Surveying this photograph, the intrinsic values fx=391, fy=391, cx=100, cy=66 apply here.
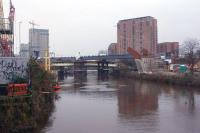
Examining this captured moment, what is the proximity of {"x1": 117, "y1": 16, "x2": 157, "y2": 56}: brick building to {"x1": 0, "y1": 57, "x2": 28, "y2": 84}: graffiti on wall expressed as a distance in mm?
73840

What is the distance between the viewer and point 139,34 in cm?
8994

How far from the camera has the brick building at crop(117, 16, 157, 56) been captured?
88.1 meters

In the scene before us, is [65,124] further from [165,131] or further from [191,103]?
[191,103]

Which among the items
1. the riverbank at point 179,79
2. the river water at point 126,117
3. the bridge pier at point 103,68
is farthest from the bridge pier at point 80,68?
the river water at point 126,117

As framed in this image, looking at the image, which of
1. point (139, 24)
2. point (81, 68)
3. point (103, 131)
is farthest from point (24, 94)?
point (139, 24)

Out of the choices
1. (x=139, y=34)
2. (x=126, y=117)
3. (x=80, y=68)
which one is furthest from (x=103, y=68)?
(x=126, y=117)

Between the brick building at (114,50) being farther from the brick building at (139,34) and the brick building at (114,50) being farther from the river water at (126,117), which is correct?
the river water at (126,117)

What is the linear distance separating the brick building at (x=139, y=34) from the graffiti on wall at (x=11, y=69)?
73.8 m

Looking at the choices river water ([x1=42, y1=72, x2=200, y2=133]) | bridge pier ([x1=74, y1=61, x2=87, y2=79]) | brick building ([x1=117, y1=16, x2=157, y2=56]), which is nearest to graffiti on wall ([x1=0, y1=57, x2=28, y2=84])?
river water ([x1=42, y1=72, x2=200, y2=133])

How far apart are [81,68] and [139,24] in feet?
85.4

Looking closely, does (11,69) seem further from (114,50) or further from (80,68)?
(114,50)

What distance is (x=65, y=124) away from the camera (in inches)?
617

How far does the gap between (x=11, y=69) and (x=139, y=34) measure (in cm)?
7783

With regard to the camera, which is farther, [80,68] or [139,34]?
[139,34]
